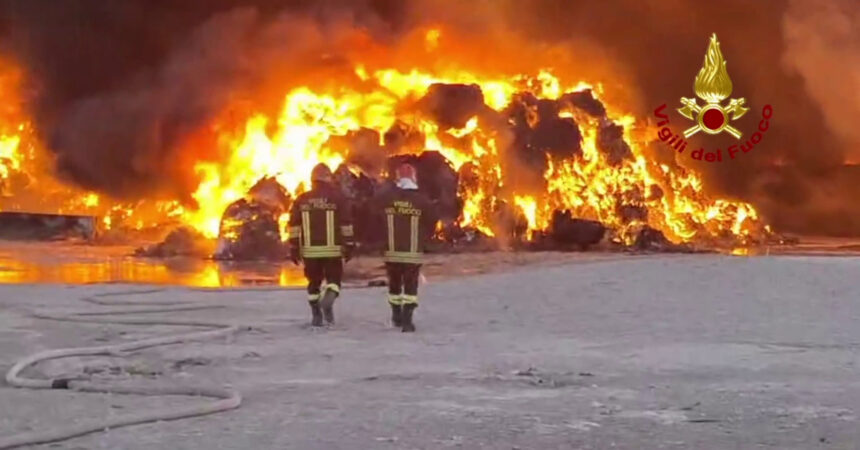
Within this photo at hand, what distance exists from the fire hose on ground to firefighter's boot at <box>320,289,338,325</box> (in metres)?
0.77

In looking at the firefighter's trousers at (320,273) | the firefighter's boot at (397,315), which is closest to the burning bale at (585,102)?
the firefighter's trousers at (320,273)

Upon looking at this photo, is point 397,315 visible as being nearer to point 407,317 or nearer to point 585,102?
point 407,317

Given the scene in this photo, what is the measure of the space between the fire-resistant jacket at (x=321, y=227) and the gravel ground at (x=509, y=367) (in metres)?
0.70

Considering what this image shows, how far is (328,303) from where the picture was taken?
9.96m

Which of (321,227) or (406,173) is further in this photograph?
(406,173)

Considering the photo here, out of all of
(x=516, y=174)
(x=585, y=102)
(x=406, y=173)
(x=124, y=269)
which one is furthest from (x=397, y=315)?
(x=585, y=102)

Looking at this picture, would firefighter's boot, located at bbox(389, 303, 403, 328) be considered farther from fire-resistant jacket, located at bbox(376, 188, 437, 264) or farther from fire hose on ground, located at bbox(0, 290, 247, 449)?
fire hose on ground, located at bbox(0, 290, 247, 449)

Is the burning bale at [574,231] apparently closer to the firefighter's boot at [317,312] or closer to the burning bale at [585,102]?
the burning bale at [585,102]

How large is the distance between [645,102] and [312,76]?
7.83 meters

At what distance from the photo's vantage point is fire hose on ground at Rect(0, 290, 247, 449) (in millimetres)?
5422

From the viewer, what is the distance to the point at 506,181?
22109mm

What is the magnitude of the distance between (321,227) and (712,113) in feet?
59.7

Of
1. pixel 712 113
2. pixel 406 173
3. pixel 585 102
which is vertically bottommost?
pixel 406 173

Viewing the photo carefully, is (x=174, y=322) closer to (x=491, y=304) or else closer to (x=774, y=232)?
(x=491, y=304)
